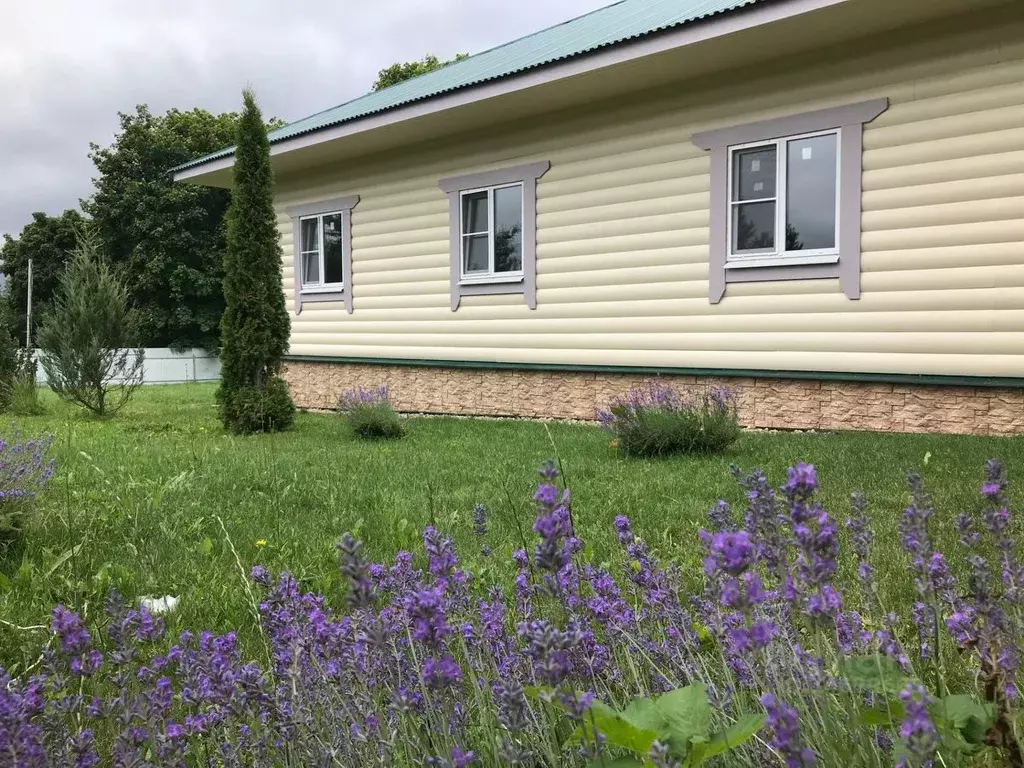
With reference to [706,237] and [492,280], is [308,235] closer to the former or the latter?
[492,280]

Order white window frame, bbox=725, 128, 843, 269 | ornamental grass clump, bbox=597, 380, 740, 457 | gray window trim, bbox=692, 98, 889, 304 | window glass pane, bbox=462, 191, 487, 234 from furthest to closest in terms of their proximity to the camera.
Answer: window glass pane, bbox=462, 191, 487, 234 → white window frame, bbox=725, 128, 843, 269 → gray window trim, bbox=692, 98, 889, 304 → ornamental grass clump, bbox=597, 380, 740, 457

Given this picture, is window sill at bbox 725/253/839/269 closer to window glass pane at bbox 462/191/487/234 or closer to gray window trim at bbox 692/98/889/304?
gray window trim at bbox 692/98/889/304

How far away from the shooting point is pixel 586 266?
9250 millimetres

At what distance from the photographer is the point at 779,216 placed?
7555 mm

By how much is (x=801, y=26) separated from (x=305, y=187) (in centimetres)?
864

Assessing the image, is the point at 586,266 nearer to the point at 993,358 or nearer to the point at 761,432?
the point at 761,432

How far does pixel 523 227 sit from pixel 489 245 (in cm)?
67

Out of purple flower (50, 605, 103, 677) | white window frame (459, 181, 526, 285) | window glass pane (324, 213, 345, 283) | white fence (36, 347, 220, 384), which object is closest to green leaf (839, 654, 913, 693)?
purple flower (50, 605, 103, 677)

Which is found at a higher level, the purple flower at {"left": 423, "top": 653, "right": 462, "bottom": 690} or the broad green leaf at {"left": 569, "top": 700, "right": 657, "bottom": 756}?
the purple flower at {"left": 423, "top": 653, "right": 462, "bottom": 690}

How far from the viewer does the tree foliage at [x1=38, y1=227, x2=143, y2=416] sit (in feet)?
38.1

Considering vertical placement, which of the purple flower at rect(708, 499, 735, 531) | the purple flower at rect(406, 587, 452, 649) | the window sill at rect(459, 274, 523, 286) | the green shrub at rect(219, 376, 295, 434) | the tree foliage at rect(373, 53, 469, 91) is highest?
the tree foliage at rect(373, 53, 469, 91)

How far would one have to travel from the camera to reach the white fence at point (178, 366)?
27797mm

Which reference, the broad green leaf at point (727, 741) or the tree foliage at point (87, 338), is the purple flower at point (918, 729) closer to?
the broad green leaf at point (727, 741)

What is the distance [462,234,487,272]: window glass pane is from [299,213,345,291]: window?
270cm
